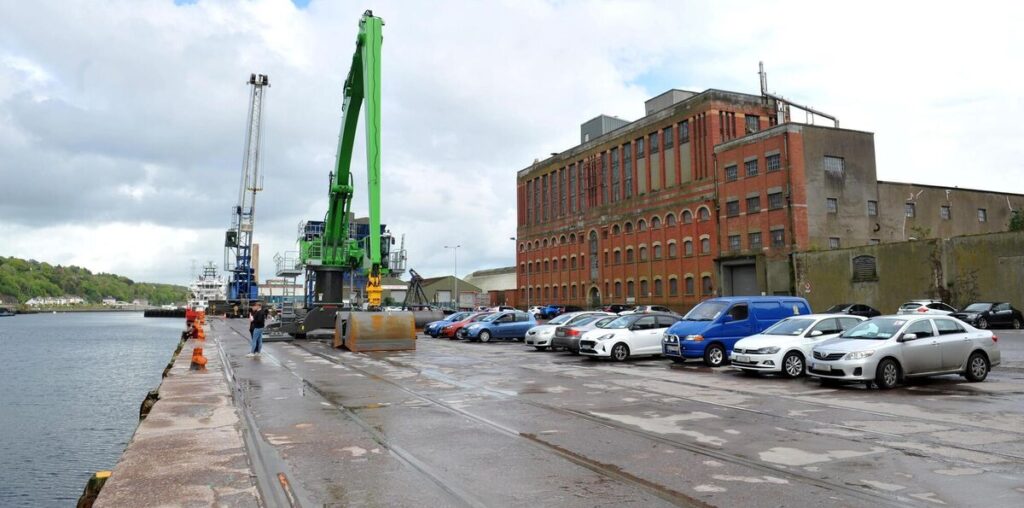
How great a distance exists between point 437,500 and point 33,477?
10.6m

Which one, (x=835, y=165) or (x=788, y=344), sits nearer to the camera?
(x=788, y=344)

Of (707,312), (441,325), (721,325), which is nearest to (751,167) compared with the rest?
(441,325)

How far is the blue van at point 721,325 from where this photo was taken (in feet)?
59.5

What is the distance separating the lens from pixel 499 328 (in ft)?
105

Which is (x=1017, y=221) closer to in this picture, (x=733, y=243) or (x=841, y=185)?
(x=841, y=185)

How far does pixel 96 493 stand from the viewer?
21.0 ft

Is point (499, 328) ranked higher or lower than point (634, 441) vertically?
higher

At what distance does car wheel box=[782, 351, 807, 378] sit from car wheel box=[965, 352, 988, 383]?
10.4 feet

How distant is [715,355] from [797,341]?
302 centimetres

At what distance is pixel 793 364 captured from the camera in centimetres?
1530

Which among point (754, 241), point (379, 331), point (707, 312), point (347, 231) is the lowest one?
point (379, 331)

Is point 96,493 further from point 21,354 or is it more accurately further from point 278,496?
point 21,354

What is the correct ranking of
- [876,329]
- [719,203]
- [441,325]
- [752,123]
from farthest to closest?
1. [752,123]
2. [719,203]
3. [441,325]
4. [876,329]

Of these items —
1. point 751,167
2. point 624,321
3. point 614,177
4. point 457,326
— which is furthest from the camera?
point 614,177
